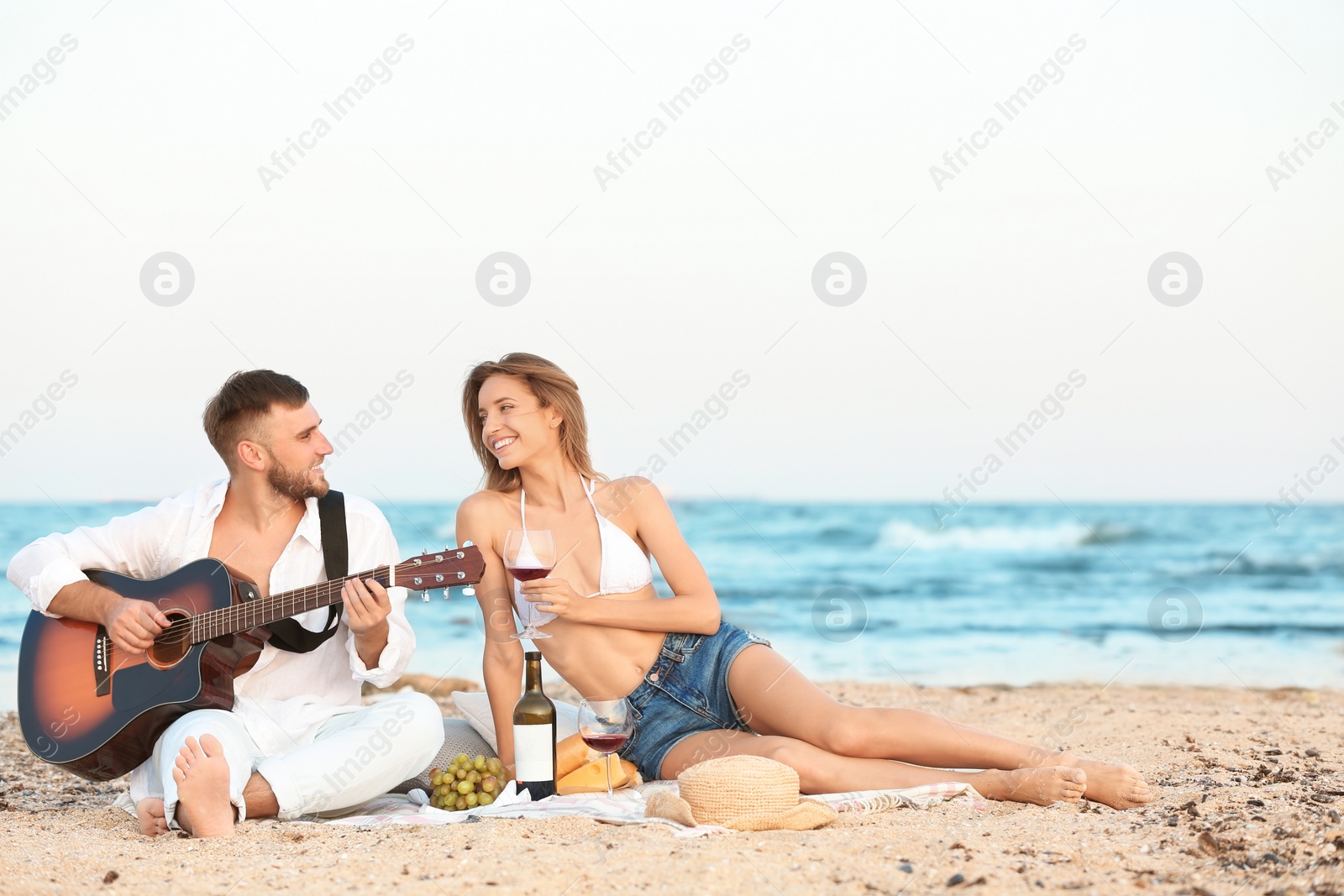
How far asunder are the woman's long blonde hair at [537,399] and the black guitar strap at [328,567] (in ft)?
2.29

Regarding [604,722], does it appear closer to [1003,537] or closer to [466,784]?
[466,784]

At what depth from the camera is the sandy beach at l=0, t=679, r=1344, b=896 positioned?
2988 mm

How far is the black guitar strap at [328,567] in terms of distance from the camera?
4.31 m

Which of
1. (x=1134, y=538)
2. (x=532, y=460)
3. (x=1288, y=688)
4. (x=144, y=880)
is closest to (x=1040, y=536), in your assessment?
(x=1134, y=538)

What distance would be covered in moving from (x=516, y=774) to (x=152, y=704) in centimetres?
139

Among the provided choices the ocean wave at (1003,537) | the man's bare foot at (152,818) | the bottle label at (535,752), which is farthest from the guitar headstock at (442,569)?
the ocean wave at (1003,537)

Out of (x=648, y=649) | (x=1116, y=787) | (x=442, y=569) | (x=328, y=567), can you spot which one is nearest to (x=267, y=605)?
(x=328, y=567)

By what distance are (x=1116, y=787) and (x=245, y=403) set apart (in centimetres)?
369

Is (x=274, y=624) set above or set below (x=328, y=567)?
below

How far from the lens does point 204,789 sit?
373 centimetres

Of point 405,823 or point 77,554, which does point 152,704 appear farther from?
point 405,823

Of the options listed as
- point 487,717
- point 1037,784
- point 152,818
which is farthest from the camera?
point 487,717

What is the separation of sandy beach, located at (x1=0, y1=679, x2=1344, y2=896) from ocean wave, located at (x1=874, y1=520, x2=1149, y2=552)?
18.3 metres

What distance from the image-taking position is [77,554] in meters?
4.47
